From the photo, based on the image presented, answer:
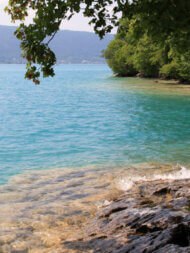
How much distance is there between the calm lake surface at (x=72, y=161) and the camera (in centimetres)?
852

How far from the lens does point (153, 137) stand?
65.7ft

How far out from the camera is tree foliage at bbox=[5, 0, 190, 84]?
19.9ft

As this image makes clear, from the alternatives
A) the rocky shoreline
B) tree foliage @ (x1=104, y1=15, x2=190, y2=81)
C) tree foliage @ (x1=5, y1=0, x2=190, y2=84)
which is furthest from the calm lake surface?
tree foliage @ (x1=104, y1=15, x2=190, y2=81)

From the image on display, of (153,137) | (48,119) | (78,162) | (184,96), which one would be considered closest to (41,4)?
(78,162)

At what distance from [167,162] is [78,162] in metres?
4.20

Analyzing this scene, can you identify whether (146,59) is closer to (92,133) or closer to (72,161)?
(92,133)

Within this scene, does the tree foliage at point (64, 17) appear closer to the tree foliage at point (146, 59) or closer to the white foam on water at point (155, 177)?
the white foam on water at point (155, 177)

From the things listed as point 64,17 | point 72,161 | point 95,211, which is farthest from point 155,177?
point 64,17

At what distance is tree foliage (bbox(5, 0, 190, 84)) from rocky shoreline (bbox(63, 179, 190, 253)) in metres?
3.49

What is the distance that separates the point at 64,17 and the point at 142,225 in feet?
14.9

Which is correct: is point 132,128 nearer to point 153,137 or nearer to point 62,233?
point 153,137

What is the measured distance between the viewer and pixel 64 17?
6.30 metres

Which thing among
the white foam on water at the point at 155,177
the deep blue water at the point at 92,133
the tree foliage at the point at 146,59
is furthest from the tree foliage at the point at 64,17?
the tree foliage at the point at 146,59

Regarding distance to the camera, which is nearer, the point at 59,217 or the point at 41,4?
the point at 41,4
